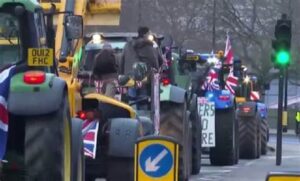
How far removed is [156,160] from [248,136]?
18776mm

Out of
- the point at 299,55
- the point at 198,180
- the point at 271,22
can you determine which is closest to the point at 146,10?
the point at 271,22

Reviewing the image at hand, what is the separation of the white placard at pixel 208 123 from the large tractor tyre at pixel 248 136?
5.59 meters

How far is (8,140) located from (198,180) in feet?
35.3

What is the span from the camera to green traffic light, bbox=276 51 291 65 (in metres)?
27.3

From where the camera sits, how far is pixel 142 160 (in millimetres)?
12734

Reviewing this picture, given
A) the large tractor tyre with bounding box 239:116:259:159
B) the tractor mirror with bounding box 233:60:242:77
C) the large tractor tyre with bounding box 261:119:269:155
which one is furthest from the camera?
the large tractor tyre with bounding box 261:119:269:155

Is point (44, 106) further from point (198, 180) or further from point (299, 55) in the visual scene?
point (299, 55)

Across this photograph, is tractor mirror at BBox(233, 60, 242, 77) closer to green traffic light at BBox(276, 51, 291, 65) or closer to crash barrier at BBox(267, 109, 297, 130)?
green traffic light at BBox(276, 51, 291, 65)

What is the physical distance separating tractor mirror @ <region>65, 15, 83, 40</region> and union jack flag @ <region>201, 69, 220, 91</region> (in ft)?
42.6

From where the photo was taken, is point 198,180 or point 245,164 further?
point 245,164

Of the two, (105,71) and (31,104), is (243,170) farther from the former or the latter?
(31,104)

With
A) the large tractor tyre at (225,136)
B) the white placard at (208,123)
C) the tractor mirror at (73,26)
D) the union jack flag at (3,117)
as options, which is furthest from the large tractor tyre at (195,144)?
the union jack flag at (3,117)

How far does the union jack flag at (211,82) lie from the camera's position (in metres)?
26.7

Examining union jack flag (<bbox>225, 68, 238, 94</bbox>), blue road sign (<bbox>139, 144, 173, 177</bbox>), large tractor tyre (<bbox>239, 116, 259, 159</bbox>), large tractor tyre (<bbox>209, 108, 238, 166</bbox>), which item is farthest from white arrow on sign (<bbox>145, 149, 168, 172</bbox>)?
union jack flag (<bbox>225, 68, 238, 94</bbox>)
